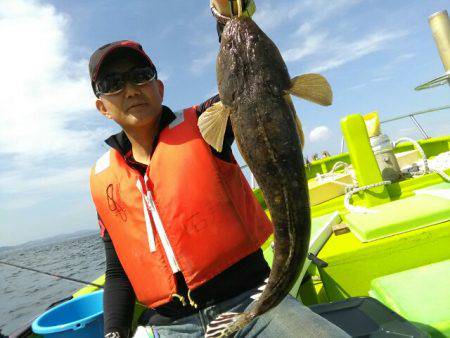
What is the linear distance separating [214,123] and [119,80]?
1708 millimetres

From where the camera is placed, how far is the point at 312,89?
2049 millimetres

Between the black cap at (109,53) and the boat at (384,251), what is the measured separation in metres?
2.84

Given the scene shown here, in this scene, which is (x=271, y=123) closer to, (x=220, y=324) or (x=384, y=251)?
(x=220, y=324)

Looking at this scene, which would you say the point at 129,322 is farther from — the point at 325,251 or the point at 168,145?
the point at 325,251

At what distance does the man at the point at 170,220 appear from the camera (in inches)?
126

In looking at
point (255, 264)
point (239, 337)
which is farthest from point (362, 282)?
point (239, 337)

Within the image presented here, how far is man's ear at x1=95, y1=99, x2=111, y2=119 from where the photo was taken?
3.70 meters

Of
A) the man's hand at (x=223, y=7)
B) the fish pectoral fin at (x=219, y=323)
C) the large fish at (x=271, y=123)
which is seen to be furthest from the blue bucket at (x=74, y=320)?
the man's hand at (x=223, y=7)

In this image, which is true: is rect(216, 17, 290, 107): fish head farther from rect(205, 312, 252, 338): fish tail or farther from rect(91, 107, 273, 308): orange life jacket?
rect(205, 312, 252, 338): fish tail

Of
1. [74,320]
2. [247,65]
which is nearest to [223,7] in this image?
[247,65]

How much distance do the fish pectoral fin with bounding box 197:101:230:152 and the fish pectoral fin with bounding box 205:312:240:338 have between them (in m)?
1.51

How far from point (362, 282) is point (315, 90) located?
3.04 metres

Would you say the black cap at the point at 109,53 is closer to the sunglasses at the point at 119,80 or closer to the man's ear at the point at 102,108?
the sunglasses at the point at 119,80

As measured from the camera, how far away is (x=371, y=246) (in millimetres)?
4137
